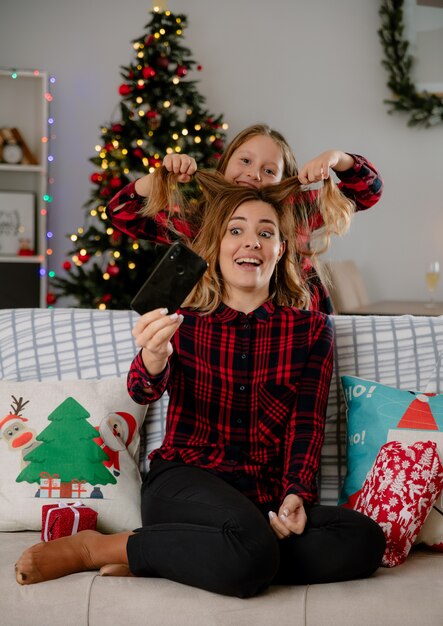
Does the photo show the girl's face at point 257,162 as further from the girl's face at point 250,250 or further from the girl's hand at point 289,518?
the girl's hand at point 289,518

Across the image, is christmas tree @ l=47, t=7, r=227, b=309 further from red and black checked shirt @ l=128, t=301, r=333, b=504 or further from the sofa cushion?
red and black checked shirt @ l=128, t=301, r=333, b=504

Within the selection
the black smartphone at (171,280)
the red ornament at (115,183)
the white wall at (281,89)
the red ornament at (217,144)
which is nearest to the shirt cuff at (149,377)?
the black smartphone at (171,280)

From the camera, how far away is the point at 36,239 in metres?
5.03

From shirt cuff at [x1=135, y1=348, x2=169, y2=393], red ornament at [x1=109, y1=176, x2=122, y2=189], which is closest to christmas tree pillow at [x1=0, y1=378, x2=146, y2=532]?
shirt cuff at [x1=135, y1=348, x2=169, y2=393]

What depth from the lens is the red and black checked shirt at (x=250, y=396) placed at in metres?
1.73

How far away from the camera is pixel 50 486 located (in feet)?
5.87

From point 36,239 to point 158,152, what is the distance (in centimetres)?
108

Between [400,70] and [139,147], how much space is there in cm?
205

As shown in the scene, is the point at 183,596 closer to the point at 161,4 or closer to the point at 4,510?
the point at 4,510

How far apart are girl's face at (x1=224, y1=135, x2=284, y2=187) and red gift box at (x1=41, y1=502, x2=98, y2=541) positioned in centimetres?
99

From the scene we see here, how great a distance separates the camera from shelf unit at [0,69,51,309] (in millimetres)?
4883

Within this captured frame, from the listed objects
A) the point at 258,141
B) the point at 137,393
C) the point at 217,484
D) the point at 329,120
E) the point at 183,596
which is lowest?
the point at 183,596

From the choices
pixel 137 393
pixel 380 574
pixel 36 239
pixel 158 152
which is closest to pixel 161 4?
pixel 158 152

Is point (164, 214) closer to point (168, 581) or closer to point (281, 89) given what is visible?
point (168, 581)
